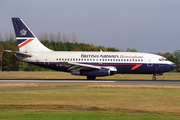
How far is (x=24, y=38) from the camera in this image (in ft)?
139

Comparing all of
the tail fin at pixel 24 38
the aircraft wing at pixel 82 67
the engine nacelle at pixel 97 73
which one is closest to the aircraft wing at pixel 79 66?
the aircraft wing at pixel 82 67

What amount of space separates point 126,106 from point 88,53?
2525cm

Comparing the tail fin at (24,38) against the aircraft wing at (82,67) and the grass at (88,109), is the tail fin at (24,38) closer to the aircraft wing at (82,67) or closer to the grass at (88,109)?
the aircraft wing at (82,67)

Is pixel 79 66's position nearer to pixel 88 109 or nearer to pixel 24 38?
pixel 24 38

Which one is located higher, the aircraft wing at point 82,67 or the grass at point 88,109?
the aircraft wing at point 82,67

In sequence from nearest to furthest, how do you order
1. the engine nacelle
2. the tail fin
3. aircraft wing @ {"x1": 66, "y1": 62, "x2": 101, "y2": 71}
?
1. aircraft wing @ {"x1": 66, "y1": 62, "x2": 101, "y2": 71}
2. the engine nacelle
3. the tail fin

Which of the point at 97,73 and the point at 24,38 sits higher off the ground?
the point at 24,38

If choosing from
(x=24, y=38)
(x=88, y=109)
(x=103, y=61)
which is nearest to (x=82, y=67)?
(x=103, y=61)

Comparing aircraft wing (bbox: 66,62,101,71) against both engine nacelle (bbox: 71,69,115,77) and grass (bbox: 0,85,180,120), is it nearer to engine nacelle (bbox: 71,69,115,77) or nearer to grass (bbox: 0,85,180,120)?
engine nacelle (bbox: 71,69,115,77)

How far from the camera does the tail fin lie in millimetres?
42281

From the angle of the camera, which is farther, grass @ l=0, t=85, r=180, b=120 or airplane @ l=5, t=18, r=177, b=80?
airplane @ l=5, t=18, r=177, b=80

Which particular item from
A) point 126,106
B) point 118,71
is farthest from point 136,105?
point 118,71

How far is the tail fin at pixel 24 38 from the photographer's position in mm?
42281

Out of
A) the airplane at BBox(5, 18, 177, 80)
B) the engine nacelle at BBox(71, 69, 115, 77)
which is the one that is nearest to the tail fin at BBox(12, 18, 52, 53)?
the airplane at BBox(5, 18, 177, 80)
